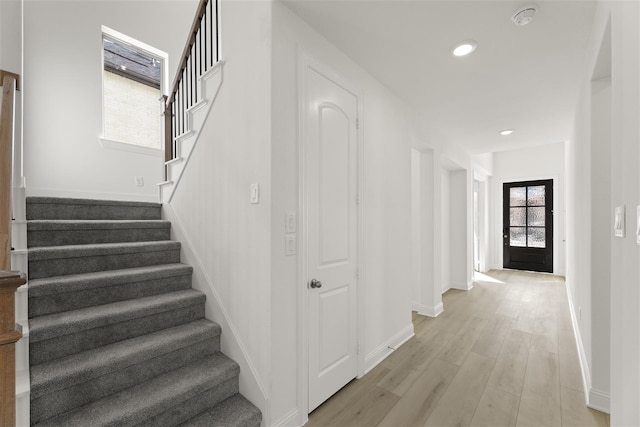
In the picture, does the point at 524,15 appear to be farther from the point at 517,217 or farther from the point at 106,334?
the point at 517,217

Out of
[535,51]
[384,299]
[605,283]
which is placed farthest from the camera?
[384,299]

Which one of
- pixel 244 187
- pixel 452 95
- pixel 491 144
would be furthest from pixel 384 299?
pixel 491 144

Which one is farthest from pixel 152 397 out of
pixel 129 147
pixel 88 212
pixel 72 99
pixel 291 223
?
pixel 72 99

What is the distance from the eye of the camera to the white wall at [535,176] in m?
6.36

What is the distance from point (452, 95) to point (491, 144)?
2.48m

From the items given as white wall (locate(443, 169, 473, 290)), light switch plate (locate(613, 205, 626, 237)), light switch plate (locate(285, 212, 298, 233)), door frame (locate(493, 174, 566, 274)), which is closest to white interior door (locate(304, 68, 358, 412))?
light switch plate (locate(285, 212, 298, 233))

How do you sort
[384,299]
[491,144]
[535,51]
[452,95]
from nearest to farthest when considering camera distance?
[535,51] → [384,299] → [452,95] → [491,144]

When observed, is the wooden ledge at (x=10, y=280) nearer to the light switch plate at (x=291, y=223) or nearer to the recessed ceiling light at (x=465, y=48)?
the light switch plate at (x=291, y=223)

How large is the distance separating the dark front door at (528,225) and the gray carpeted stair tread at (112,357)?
7.41 metres

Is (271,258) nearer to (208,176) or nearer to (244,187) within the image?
(244,187)

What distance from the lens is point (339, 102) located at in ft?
7.30

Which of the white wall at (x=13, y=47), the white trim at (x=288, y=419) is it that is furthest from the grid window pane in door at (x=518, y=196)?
the white wall at (x=13, y=47)

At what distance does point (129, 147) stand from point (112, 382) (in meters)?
3.36

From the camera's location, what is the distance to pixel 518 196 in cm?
700
